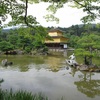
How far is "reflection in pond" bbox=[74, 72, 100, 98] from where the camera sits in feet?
24.5

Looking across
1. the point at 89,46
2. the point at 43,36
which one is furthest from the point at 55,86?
the point at 89,46

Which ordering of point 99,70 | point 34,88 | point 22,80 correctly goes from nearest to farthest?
1. point 34,88
2. point 22,80
3. point 99,70

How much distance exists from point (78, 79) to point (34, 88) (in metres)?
2.95

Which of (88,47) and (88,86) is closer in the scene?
(88,86)

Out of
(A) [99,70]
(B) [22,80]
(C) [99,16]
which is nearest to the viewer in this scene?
(C) [99,16]

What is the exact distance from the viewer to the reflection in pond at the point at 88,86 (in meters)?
7.47

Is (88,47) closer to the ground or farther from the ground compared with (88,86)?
farther from the ground

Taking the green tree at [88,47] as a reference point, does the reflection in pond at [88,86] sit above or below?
below

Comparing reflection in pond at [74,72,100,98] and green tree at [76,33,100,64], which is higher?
green tree at [76,33,100,64]

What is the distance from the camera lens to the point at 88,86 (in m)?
8.53

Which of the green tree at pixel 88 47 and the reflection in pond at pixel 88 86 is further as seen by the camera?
the green tree at pixel 88 47

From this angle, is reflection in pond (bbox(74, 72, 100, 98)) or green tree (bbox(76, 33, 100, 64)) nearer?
reflection in pond (bbox(74, 72, 100, 98))

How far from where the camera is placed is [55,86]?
8.35m

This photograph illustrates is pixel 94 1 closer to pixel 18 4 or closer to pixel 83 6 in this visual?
pixel 83 6
